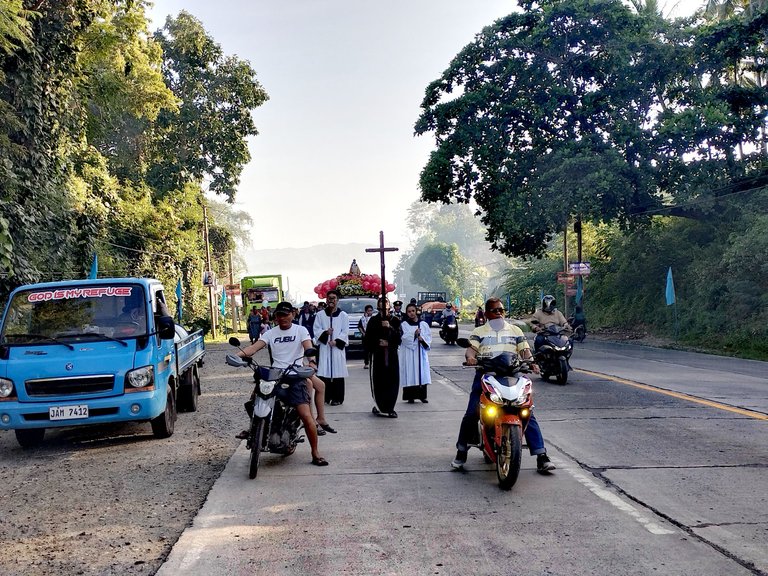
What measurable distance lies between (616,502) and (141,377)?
230 inches

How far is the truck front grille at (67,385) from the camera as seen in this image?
32.0 feet

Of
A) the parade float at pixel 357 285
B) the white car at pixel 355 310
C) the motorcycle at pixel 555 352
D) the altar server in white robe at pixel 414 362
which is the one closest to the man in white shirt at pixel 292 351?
the altar server in white robe at pixel 414 362

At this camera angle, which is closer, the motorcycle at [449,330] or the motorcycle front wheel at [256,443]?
the motorcycle front wheel at [256,443]

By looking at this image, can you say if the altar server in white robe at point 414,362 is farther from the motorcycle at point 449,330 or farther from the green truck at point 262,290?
the green truck at point 262,290

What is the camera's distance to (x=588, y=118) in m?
34.0

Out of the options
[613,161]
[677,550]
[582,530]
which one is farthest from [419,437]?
[613,161]

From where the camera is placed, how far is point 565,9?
3378cm

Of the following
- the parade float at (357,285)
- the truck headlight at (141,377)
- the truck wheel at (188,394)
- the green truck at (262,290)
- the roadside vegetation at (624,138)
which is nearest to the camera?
the truck headlight at (141,377)

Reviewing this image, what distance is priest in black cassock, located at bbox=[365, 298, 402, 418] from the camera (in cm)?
1230

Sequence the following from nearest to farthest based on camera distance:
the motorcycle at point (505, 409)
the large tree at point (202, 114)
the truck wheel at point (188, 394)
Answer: the motorcycle at point (505, 409) < the truck wheel at point (188, 394) < the large tree at point (202, 114)

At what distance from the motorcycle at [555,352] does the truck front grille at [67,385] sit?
9.09 m

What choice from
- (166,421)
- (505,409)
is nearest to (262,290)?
(166,421)

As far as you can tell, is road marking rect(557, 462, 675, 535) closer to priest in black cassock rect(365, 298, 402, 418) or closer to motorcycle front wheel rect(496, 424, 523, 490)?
motorcycle front wheel rect(496, 424, 523, 490)

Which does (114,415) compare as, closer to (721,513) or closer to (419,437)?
(419,437)
